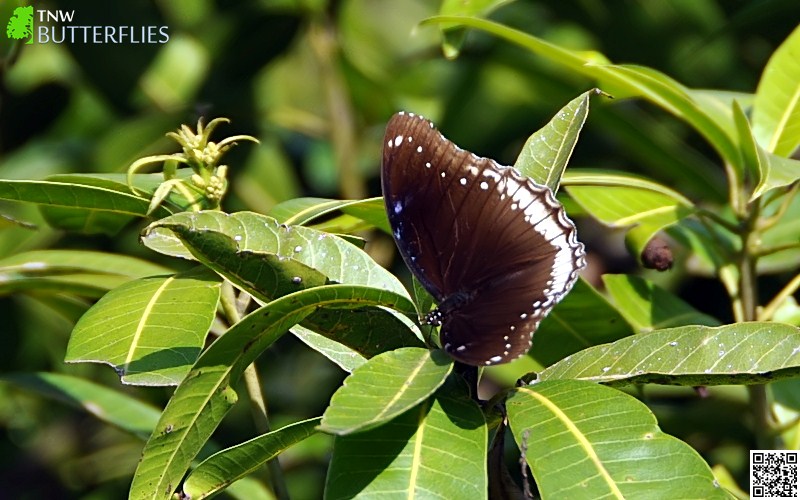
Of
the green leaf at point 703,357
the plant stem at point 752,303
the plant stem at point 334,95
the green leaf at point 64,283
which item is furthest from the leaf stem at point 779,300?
the plant stem at point 334,95

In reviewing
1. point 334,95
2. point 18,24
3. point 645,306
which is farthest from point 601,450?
point 334,95

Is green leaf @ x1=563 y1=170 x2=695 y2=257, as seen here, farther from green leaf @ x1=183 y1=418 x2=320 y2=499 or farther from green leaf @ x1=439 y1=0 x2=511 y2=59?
green leaf @ x1=183 y1=418 x2=320 y2=499

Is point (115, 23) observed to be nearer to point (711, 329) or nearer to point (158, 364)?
point (158, 364)

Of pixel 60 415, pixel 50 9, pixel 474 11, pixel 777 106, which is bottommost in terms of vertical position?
pixel 60 415

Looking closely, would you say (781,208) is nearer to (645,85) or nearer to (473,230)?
(645,85)

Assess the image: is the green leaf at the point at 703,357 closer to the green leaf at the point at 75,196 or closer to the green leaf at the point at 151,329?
the green leaf at the point at 151,329

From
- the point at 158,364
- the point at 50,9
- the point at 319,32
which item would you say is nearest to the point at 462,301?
the point at 158,364

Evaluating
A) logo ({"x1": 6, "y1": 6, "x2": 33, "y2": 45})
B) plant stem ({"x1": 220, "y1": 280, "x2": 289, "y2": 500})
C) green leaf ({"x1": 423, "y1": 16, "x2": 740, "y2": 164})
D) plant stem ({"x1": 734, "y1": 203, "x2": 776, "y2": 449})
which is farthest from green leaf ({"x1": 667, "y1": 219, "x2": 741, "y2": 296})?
logo ({"x1": 6, "y1": 6, "x2": 33, "y2": 45})
